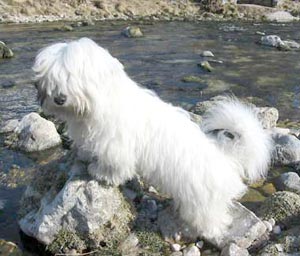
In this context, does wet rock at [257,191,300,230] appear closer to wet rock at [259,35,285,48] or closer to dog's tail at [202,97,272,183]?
dog's tail at [202,97,272,183]

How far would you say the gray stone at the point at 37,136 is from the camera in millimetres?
9688

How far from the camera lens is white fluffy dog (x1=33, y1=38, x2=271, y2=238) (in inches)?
216

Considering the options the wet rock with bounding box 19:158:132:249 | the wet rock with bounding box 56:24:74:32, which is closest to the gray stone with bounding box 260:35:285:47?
the wet rock with bounding box 56:24:74:32

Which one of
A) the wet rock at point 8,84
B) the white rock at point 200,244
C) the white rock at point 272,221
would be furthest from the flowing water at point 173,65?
the white rock at point 272,221

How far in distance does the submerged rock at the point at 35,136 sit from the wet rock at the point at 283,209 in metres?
4.16

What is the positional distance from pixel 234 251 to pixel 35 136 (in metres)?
4.82

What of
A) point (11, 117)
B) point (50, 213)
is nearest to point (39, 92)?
point (50, 213)

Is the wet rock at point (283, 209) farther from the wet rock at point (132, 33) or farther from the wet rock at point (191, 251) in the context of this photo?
the wet rock at point (132, 33)

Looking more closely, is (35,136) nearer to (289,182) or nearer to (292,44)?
(289,182)

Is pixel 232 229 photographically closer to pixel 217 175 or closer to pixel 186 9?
pixel 217 175

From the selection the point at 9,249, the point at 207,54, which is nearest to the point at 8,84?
the point at 207,54

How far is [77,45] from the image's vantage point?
5.45m

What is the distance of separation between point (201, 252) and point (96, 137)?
185cm

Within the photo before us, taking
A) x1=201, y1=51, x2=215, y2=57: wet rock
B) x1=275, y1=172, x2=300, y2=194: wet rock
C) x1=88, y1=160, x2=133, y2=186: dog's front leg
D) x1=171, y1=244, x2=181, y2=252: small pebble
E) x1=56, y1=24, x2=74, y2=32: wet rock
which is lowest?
x1=56, y1=24, x2=74, y2=32: wet rock
